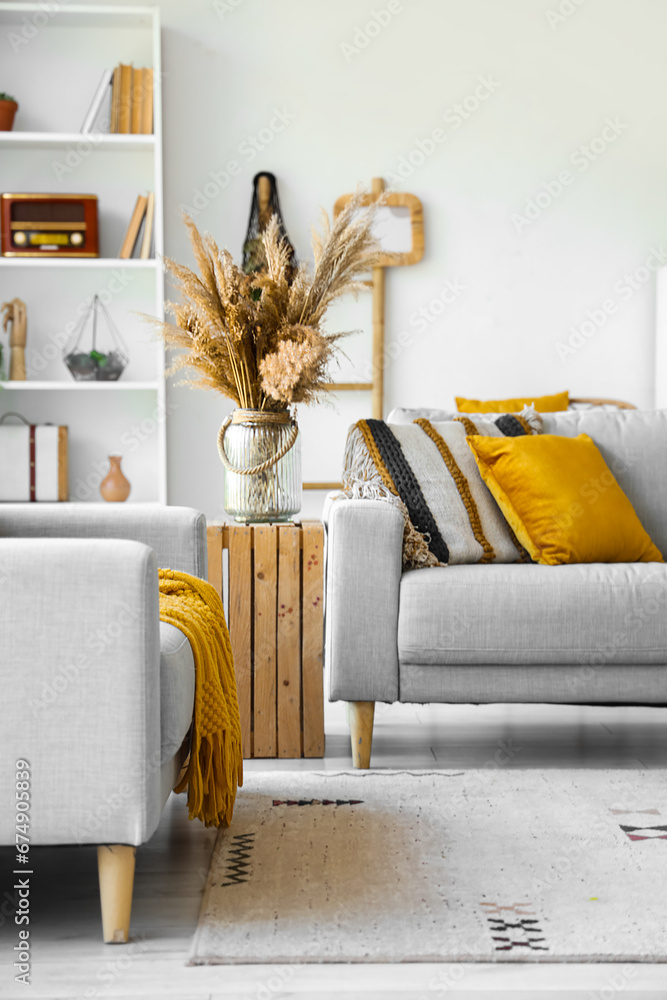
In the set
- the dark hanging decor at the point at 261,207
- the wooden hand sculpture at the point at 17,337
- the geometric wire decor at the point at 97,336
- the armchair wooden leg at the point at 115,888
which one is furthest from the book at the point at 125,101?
the armchair wooden leg at the point at 115,888

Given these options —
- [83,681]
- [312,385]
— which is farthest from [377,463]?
[83,681]

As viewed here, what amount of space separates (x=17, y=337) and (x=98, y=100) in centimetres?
95

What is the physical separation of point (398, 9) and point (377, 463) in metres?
2.41

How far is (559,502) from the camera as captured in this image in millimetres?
2512

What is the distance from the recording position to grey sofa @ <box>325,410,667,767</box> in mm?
2262

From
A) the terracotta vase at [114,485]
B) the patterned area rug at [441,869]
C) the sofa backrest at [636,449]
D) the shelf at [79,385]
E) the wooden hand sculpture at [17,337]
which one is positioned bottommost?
the patterned area rug at [441,869]

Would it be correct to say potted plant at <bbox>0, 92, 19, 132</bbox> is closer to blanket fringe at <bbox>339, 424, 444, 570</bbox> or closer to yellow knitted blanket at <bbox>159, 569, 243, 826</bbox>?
blanket fringe at <bbox>339, 424, 444, 570</bbox>

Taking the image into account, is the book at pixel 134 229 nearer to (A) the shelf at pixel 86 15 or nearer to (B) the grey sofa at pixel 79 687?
(A) the shelf at pixel 86 15

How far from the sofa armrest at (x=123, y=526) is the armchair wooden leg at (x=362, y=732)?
514 millimetres

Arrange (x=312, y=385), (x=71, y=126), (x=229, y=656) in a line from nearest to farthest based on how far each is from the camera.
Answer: (x=229, y=656), (x=312, y=385), (x=71, y=126)

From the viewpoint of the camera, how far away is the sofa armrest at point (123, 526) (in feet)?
6.92

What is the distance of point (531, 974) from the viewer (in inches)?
54.6

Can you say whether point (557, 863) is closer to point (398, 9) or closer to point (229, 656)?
point (229, 656)

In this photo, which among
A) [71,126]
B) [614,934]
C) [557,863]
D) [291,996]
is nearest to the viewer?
[291,996]
